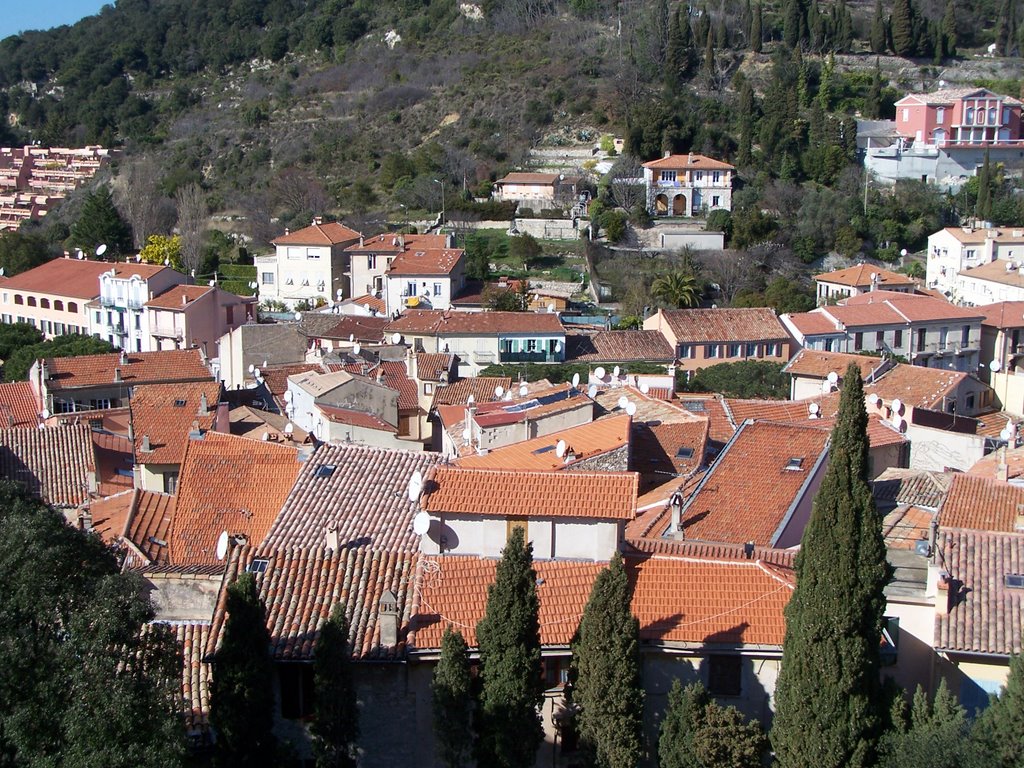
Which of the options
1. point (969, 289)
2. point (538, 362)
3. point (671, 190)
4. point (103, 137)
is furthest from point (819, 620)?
point (103, 137)

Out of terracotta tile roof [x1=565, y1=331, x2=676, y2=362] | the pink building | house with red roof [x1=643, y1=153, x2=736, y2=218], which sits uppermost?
the pink building

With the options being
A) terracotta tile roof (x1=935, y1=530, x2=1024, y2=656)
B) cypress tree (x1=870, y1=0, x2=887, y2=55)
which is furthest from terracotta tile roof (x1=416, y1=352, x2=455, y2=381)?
cypress tree (x1=870, y1=0, x2=887, y2=55)

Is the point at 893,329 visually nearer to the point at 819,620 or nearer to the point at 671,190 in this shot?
the point at 671,190

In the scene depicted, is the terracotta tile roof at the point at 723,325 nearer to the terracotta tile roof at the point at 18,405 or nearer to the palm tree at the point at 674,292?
the palm tree at the point at 674,292

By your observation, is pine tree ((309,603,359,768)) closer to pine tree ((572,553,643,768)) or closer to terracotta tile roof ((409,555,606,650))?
terracotta tile roof ((409,555,606,650))

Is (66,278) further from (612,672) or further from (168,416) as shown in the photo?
(612,672)

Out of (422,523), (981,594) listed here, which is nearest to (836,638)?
(981,594)
